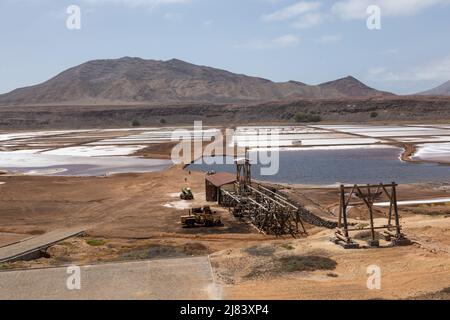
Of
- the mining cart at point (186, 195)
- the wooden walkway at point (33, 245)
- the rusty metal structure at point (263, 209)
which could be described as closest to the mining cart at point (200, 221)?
the rusty metal structure at point (263, 209)

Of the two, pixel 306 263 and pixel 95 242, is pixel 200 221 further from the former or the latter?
pixel 306 263

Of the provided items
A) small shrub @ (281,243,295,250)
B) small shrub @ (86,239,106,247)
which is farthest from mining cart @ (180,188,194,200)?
small shrub @ (281,243,295,250)

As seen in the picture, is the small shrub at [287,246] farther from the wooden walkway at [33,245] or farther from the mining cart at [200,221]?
the wooden walkway at [33,245]

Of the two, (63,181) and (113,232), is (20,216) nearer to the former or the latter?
(113,232)

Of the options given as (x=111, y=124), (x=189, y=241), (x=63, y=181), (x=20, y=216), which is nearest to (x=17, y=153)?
(x=63, y=181)
